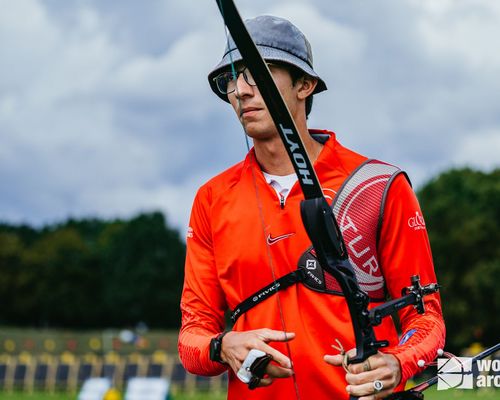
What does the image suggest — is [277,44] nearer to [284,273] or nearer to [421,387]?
[284,273]

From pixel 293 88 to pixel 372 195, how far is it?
0.54 meters

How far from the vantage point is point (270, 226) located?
3.65 m

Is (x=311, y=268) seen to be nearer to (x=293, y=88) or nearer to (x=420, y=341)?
(x=420, y=341)

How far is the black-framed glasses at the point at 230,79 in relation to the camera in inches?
143

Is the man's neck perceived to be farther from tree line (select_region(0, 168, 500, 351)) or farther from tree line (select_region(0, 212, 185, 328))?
tree line (select_region(0, 212, 185, 328))

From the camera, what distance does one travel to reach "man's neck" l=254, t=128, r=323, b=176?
381 centimetres

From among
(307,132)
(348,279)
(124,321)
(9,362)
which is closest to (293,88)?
(307,132)

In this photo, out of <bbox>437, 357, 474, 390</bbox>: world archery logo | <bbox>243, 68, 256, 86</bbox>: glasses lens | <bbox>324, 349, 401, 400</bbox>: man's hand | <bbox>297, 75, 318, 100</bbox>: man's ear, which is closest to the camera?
<bbox>324, 349, 401, 400</bbox>: man's hand

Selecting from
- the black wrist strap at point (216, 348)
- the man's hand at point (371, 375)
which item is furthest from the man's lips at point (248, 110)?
the man's hand at point (371, 375)

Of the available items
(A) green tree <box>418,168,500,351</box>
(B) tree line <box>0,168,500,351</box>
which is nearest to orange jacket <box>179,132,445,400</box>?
(A) green tree <box>418,168,500,351</box>

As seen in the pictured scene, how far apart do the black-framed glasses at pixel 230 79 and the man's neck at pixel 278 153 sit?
25cm

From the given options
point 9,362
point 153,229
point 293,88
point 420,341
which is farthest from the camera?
point 153,229

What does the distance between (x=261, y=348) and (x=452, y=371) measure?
667 millimetres

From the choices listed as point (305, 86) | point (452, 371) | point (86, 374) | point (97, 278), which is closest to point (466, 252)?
point (86, 374)
